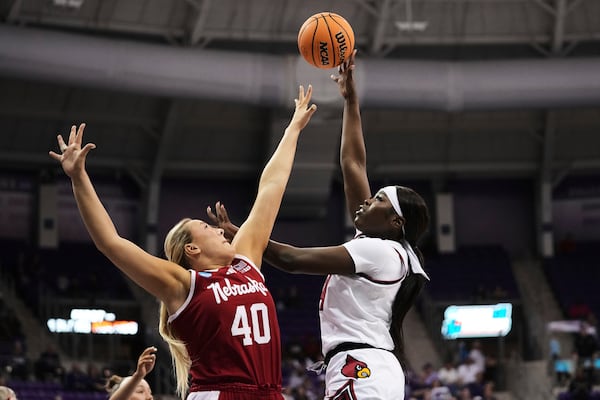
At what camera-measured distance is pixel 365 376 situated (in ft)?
17.4

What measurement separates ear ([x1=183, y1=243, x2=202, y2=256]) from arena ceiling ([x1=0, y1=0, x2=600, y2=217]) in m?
17.0

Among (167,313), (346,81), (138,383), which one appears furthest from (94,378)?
(167,313)

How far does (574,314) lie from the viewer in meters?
27.0

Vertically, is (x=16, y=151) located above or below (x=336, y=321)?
above

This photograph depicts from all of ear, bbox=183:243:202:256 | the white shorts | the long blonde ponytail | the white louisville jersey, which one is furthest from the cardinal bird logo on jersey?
ear, bbox=183:243:202:256

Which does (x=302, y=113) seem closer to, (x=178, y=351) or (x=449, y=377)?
(x=178, y=351)

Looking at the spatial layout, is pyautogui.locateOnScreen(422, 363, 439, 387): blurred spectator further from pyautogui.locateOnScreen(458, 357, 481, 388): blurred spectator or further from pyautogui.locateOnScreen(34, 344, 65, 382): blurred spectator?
pyautogui.locateOnScreen(34, 344, 65, 382): blurred spectator

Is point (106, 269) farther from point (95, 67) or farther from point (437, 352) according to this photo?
point (437, 352)

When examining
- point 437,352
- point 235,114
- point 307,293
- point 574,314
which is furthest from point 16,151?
point 574,314

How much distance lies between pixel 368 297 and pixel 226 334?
A: 1116 millimetres

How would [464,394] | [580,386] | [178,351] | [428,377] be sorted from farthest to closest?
[428,377], [580,386], [464,394], [178,351]

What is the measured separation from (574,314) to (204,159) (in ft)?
37.5

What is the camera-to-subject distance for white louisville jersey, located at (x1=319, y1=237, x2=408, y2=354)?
5.35m

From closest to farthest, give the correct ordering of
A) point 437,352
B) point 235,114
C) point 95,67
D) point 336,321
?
point 336,321 < point 95,67 < point 437,352 < point 235,114
